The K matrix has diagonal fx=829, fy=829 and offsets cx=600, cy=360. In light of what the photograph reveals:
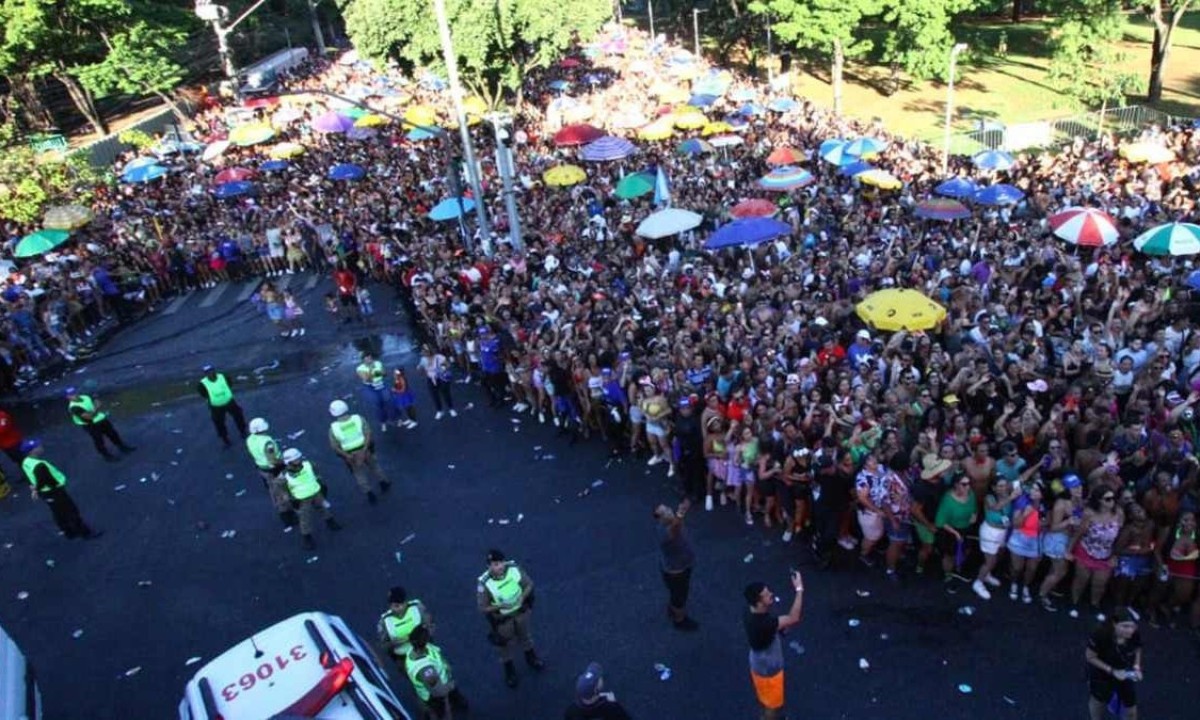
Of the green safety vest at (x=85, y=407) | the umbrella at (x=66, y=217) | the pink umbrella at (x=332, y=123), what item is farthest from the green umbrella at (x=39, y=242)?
the pink umbrella at (x=332, y=123)

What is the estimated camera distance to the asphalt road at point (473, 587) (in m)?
7.16

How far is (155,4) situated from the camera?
121 ft

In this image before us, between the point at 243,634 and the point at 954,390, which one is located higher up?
the point at 954,390

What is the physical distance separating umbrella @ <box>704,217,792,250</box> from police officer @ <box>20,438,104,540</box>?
10327 millimetres

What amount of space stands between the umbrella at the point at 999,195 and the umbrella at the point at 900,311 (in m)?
5.61

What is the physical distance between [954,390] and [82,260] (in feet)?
67.8

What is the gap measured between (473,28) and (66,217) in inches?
540

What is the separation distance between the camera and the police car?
5.21 metres

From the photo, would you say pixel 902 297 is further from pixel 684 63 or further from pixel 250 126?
pixel 684 63

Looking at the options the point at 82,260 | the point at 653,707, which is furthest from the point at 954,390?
the point at 82,260

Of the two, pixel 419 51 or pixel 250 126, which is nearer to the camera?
pixel 250 126

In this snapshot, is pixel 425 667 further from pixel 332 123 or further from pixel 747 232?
pixel 332 123

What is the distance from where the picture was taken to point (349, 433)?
408 inches

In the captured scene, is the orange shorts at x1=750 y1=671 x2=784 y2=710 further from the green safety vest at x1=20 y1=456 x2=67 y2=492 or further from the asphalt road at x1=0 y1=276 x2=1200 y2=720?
the green safety vest at x1=20 y1=456 x2=67 y2=492
